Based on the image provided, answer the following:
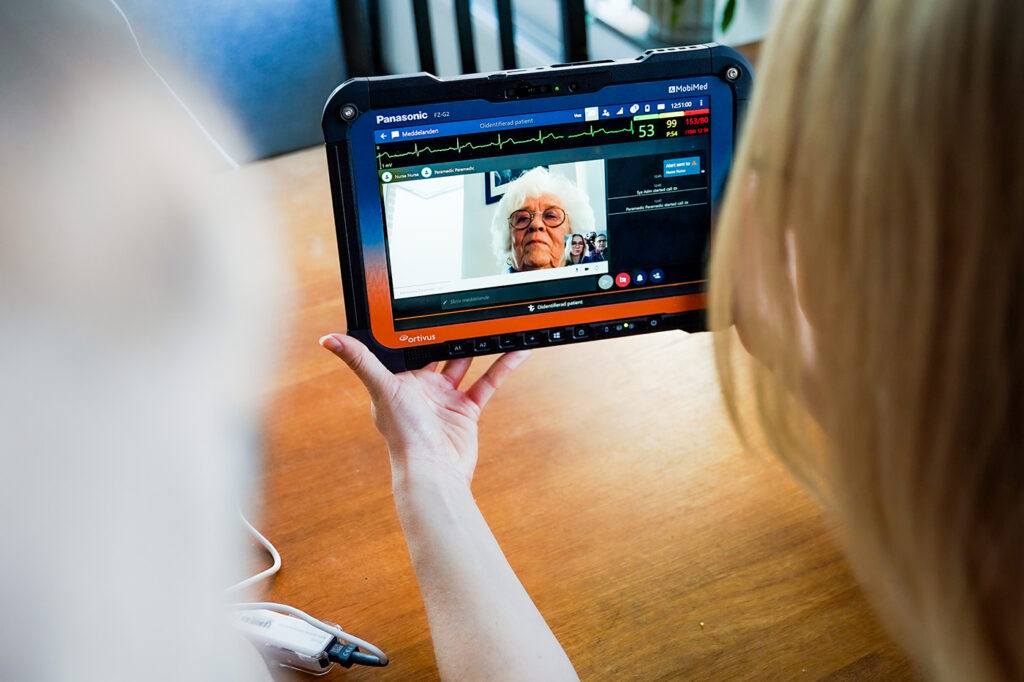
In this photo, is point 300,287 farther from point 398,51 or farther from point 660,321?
point 398,51

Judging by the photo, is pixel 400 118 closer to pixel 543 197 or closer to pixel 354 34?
pixel 543 197

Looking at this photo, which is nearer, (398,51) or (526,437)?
(526,437)

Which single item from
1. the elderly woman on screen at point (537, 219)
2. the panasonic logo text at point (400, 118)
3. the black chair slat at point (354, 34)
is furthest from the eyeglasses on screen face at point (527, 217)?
the black chair slat at point (354, 34)

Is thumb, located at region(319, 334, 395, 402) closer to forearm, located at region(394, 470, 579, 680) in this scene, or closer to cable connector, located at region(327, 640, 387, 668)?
forearm, located at region(394, 470, 579, 680)

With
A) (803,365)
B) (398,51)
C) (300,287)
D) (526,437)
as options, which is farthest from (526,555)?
(398,51)

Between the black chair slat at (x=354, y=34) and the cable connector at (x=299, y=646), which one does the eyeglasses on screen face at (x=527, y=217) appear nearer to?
the cable connector at (x=299, y=646)

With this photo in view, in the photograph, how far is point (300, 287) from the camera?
944 mm

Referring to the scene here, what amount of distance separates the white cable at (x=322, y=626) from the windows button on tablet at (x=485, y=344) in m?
0.23

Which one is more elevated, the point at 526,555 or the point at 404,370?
the point at 404,370

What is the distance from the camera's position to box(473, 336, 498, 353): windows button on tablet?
676 mm

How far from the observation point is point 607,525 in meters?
0.70

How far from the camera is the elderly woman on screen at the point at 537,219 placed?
651mm

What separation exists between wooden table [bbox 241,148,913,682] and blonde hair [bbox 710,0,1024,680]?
0.19 metres

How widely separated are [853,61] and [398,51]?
71.4 inches
